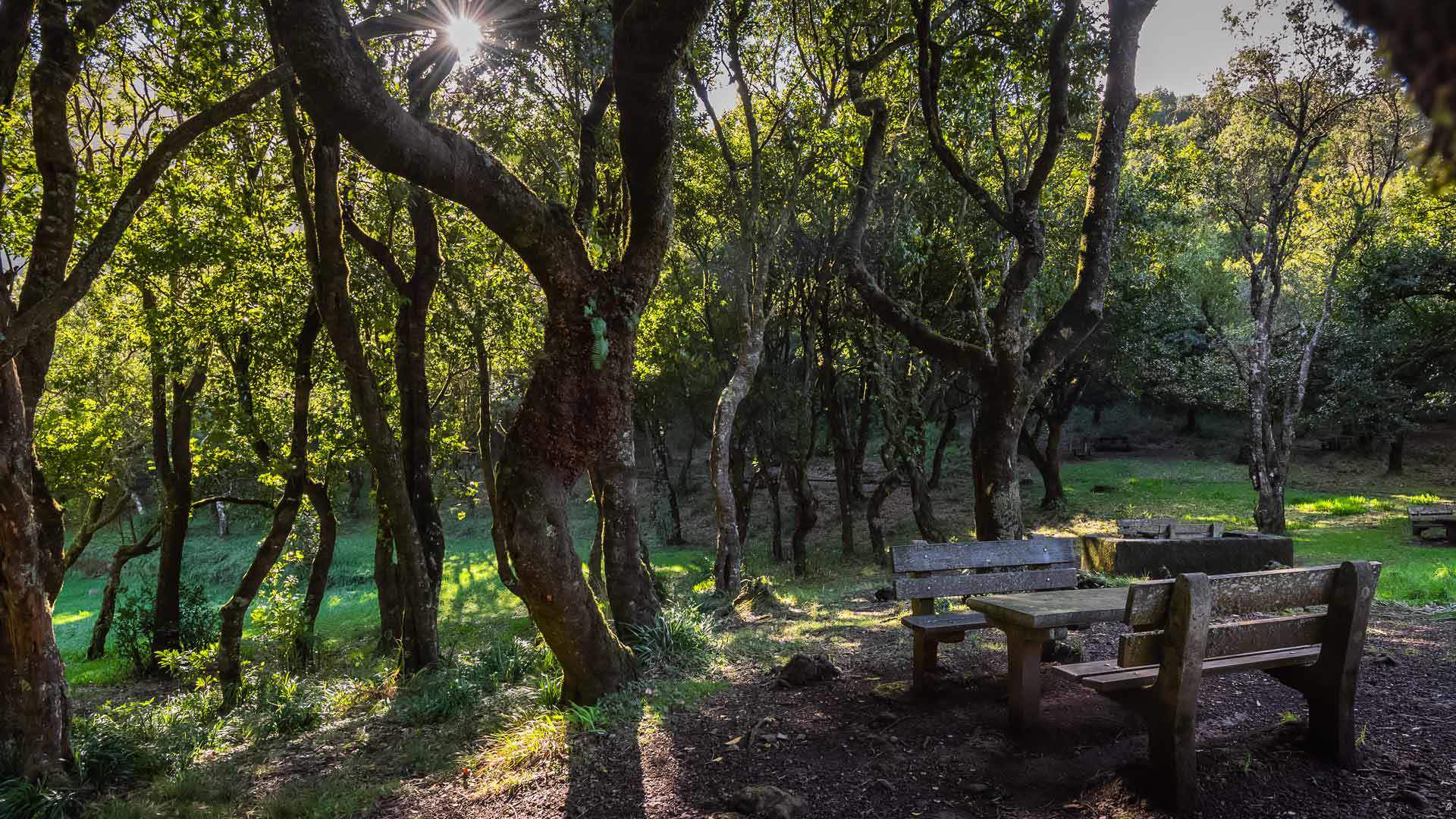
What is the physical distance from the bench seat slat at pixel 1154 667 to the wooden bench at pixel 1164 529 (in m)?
9.18

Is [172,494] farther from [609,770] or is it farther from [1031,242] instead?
[1031,242]

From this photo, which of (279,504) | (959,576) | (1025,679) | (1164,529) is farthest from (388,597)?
(1164,529)

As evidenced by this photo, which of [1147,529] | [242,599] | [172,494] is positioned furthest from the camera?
[1147,529]

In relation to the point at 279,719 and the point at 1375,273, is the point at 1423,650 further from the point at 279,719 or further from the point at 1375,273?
the point at 1375,273

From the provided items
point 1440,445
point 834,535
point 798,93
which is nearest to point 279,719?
point 798,93

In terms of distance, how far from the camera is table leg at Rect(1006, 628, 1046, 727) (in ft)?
15.7

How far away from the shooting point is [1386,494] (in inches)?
898

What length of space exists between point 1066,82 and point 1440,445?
30.4 metres

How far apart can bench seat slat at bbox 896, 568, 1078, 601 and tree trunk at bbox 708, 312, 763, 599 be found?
529cm

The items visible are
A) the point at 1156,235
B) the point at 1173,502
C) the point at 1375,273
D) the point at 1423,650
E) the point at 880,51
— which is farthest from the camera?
the point at 1173,502

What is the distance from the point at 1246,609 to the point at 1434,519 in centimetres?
1552

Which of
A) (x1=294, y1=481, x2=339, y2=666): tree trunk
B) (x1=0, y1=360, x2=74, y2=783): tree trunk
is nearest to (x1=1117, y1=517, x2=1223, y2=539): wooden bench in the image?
(x1=294, y1=481, x2=339, y2=666): tree trunk

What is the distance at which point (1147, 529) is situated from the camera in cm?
1389

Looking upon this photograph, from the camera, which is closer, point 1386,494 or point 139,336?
point 139,336
